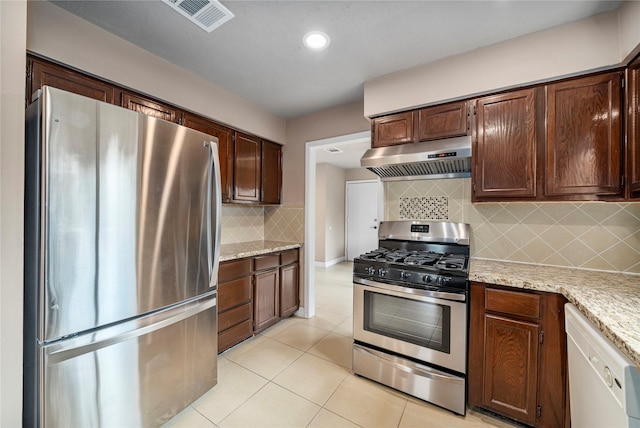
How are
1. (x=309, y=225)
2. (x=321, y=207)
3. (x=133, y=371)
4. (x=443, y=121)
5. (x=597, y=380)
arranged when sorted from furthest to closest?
(x=321, y=207), (x=309, y=225), (x=443, y=121), (x=133, y=371), (x=597, y=380)

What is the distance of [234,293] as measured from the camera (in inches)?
95.7

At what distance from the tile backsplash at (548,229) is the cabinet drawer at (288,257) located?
59.9 inches

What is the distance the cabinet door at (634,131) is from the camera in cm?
148

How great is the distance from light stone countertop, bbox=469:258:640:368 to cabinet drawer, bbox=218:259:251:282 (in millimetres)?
1900

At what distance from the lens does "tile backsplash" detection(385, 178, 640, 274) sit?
1.76m

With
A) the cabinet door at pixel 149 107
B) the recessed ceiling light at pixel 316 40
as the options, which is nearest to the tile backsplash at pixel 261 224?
the cabinet door at pixel 149 107

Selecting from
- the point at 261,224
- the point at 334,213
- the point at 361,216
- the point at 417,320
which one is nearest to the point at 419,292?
the point at 417,320

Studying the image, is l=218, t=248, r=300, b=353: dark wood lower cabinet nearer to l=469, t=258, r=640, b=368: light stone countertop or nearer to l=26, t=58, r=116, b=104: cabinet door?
l=26, t=58, r=116, b=104: cabinet door

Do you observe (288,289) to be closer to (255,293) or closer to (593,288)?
(255,293)

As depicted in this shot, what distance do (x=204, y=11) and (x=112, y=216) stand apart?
1.31m

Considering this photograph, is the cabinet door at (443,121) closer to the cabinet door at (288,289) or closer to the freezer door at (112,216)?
the freezer door at (112,216)

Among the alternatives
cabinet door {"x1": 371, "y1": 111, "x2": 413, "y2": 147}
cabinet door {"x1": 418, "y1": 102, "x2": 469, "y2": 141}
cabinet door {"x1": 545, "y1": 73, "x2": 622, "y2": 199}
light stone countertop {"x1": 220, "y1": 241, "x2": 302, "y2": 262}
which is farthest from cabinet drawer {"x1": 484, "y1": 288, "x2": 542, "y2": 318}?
light stone countertop {"x1": 220, "y1": 241, "x2": 302, "y2": 262}

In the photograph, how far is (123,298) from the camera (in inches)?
51.8

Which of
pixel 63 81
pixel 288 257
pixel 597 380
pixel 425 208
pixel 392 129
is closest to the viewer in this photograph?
pixel 597 380
